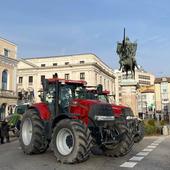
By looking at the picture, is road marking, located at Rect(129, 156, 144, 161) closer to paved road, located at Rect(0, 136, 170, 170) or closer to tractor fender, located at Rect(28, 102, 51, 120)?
paved road, located at Rect(0, 136, 170, 170)

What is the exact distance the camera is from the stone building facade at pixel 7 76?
50.4 m

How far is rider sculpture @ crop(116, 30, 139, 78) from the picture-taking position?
30.0 meters

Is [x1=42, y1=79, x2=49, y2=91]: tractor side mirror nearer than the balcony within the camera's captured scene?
Yes

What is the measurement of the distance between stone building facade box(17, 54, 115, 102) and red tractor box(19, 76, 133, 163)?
66.8 m

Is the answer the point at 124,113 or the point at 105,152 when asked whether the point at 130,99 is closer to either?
the point at 124,113

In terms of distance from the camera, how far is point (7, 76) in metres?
52.2

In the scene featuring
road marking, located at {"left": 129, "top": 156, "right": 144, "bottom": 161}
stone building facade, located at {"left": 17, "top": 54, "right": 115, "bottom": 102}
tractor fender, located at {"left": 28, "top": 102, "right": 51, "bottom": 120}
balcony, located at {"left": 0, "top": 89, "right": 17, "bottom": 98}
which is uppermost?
stone building facade, located at {"left": 17, "top": 54, "right": 115, "bottom": 102}

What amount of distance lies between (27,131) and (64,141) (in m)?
2.67

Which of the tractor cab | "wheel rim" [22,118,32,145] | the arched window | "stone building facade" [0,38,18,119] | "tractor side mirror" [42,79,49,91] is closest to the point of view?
the tractor cab

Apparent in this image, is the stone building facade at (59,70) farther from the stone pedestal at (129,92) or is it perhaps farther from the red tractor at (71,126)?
the red tractor at (71,126)

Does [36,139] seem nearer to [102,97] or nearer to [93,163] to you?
[93,163]

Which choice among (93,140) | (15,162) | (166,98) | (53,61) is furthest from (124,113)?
(166,98)

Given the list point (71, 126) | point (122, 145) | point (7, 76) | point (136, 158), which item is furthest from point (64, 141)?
point (7, 76)

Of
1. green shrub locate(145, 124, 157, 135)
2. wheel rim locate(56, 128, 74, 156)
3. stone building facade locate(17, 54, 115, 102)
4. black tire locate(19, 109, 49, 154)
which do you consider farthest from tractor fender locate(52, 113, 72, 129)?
stone building facade locate(17, 54, 115, 102)
